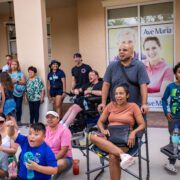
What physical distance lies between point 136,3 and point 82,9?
1.47 metres

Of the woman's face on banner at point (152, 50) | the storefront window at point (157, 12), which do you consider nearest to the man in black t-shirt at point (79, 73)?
the woman's face on banner at point (152, 50)

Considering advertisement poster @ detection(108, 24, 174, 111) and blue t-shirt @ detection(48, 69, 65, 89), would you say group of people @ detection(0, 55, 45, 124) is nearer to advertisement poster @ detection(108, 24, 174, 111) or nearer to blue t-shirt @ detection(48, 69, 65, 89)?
blue t-shirt @ detection(48, 69, 65, 89)

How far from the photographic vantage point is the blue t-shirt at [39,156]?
2.30 m

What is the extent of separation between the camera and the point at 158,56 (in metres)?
6.88

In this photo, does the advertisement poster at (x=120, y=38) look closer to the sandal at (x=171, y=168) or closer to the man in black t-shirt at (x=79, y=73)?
the man in black t-shirt at (x=79, y=73)

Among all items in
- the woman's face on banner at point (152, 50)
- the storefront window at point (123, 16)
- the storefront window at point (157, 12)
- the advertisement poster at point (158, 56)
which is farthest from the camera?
the storefront window at point (123, 16)

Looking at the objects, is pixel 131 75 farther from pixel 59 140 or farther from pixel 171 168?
pixel 171 168

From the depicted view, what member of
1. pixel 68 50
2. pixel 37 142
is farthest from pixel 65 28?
pixel 37 142

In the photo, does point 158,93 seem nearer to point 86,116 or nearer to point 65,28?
point 86,116

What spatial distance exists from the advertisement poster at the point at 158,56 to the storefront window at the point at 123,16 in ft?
1.14

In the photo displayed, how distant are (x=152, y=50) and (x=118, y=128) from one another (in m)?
4.35

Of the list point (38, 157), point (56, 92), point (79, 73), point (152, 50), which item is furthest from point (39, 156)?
point (152, 50)

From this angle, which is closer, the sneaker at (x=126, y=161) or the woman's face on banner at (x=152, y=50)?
the sneaker at (x=126, y=161)

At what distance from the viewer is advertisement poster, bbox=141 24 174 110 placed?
266 inches
